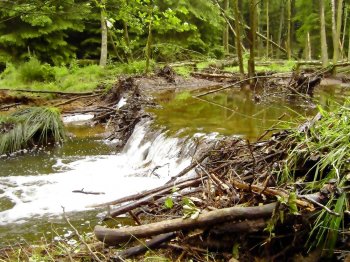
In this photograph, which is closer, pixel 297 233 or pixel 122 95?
pixel 297 233

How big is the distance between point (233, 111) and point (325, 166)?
5.35 meters

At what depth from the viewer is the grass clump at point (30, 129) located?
343 inches

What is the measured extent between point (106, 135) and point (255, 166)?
716 cm

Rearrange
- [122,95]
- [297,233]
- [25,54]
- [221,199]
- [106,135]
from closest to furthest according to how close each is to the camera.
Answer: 1. [297,233]
2. [221,199]
3. [106,135]
4. [122,95]
5. [25,54]

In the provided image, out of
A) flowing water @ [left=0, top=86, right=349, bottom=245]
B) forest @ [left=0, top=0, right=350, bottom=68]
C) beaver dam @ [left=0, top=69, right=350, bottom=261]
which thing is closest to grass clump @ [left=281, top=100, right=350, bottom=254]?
beaver dam @ [left=0, top=69, right=350, bottom=261]

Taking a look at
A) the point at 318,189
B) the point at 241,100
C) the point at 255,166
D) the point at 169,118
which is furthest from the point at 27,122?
the point at 318,189

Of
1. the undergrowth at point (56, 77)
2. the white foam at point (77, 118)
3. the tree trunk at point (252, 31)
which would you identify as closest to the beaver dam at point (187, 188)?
the white foam at point (77, 118)

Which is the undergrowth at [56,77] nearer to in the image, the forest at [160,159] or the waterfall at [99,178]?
the forest at [160,159]

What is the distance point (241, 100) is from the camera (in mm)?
11180

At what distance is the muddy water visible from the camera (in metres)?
7.72

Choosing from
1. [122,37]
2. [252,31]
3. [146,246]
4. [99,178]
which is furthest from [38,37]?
[146,246]

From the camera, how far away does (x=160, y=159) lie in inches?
285

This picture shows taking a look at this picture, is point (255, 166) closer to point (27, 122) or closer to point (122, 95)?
point (27, 122)

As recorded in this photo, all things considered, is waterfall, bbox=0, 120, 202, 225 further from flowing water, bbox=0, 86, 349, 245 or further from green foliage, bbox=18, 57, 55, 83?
green foliage, bbox=18, 57, 55, 83
